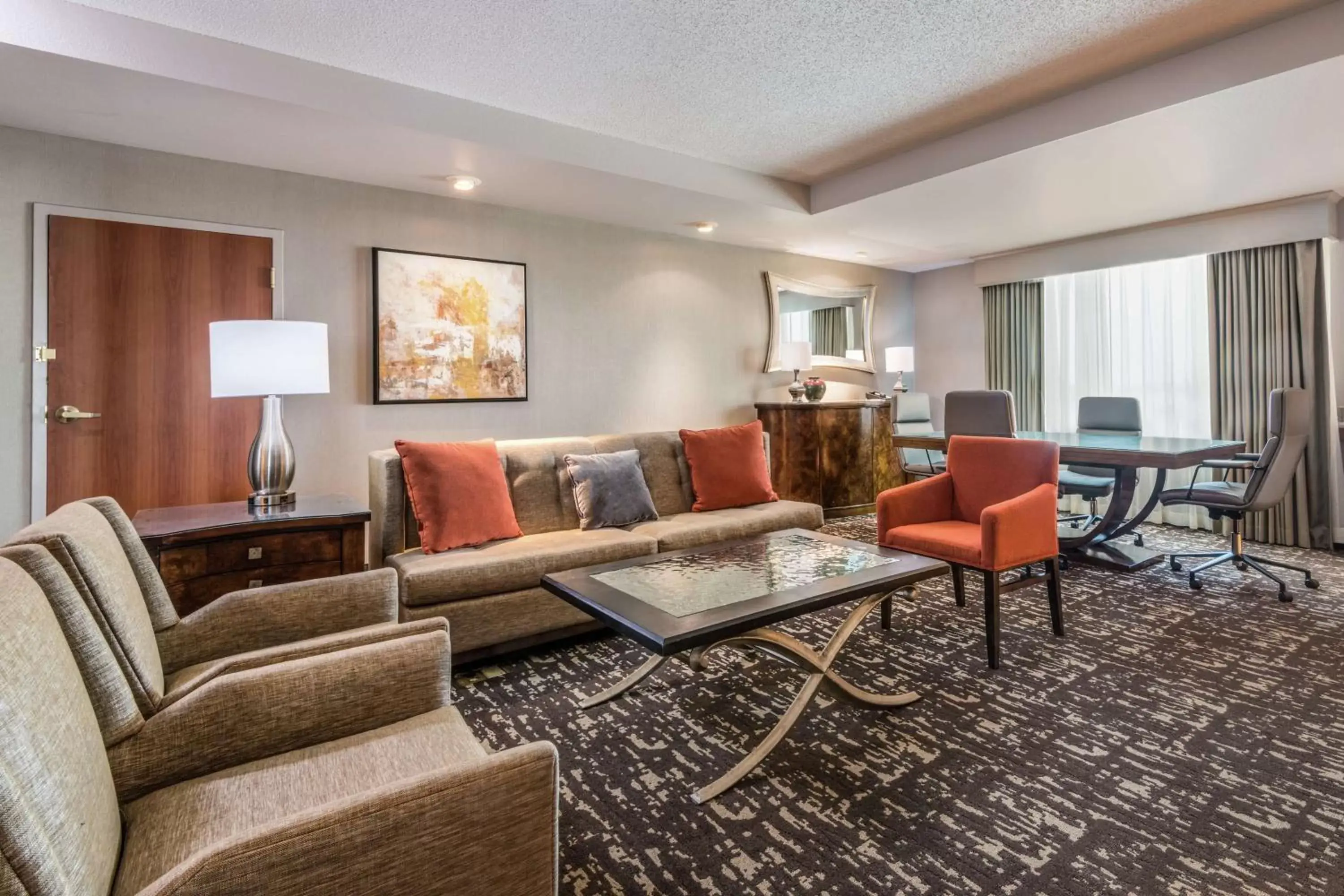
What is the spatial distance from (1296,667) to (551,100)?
4006 millimetres

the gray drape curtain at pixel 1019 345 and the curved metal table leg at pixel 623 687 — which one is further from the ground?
the gray drape curtain at pixel 1019 345

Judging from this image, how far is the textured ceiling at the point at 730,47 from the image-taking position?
245 cm

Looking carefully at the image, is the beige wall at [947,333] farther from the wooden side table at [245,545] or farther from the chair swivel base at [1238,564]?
the wooden side table at [245,545]

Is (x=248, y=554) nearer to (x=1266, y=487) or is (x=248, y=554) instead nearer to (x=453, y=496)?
(x=453, y=496)

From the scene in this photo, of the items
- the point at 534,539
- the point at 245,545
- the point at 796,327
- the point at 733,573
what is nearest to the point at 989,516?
the point at 733,573

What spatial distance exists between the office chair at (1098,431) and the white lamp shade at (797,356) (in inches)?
81.8

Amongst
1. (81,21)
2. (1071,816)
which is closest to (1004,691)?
(1071,816)

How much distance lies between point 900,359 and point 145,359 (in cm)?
570

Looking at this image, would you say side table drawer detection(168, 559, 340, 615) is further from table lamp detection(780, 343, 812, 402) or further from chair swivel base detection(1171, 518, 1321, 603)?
chair swivel base detection(1171, 518, 1321, 603)

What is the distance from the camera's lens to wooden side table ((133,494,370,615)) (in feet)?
7.74

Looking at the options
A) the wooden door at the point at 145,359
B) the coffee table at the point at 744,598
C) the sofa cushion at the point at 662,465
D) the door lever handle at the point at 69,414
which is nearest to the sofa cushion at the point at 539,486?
the sofa cushion at the point at 662,465

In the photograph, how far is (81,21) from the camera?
232 centimetres

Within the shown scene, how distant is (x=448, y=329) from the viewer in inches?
156

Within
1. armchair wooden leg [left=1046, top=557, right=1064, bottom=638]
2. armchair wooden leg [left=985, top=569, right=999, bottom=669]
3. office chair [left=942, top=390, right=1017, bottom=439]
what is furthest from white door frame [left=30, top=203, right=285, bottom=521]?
office chair [left=942, top=390, right=1017, bottom=439]
